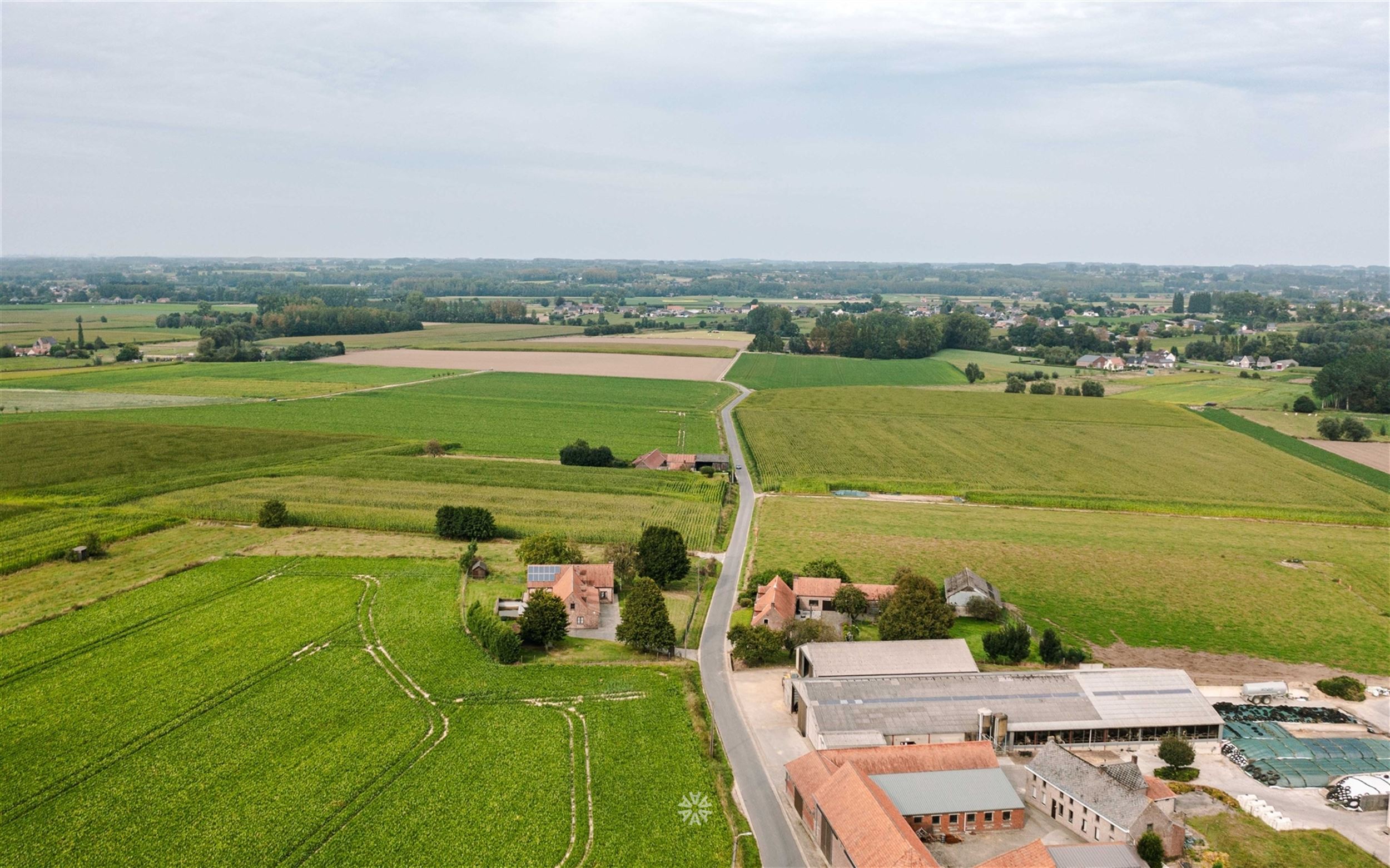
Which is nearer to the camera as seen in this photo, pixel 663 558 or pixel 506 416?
pixel 663 558

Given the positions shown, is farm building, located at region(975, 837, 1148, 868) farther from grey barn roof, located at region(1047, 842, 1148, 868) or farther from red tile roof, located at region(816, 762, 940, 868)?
red tile roof, located at region(816, 762, 940, 868)

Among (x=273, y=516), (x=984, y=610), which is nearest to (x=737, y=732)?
(x=984, y=610)

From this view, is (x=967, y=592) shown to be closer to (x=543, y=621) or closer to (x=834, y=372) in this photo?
(x=543, y=621)

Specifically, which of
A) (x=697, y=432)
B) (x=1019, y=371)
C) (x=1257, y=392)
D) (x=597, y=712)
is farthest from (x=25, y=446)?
(x=1257, y=392)

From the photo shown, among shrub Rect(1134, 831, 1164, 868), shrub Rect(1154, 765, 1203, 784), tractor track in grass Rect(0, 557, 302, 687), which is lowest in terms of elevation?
shrub Rect(1154, 765, 1203, 784)

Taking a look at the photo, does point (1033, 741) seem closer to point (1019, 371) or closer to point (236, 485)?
point (236, 485)

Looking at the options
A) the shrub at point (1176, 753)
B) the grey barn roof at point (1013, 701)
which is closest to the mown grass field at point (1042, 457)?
the grey barn roof at point (1013, 701)

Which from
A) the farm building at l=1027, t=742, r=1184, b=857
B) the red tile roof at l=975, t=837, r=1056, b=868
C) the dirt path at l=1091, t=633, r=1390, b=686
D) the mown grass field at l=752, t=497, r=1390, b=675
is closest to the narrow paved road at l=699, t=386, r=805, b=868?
the mown grass field at l=752, t=497, r=1390, b=675
